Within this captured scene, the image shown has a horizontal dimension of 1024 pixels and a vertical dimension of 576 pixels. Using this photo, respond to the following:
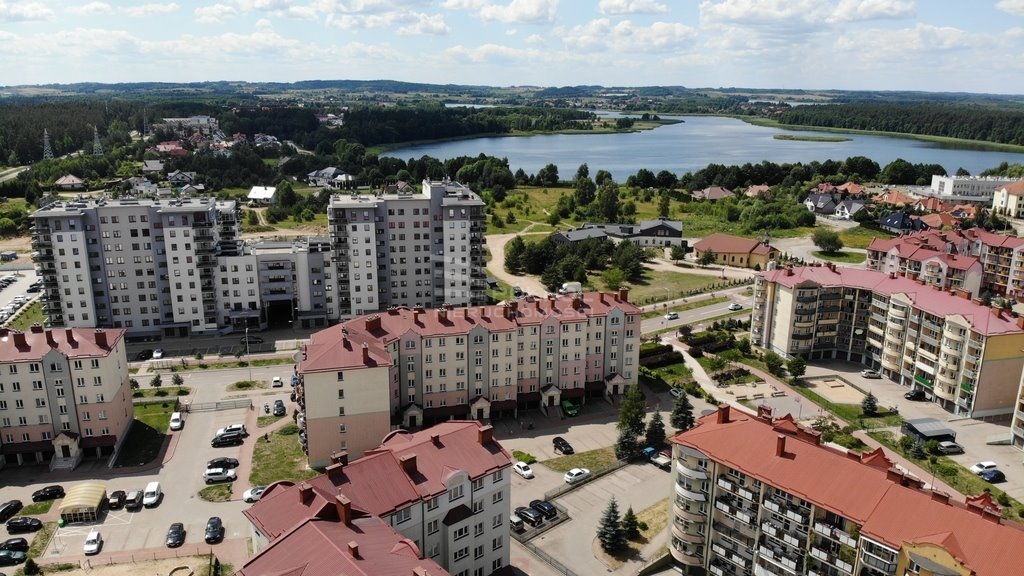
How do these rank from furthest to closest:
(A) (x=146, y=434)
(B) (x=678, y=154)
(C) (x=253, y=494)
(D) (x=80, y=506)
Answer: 1. (B) (x=678, y=154)
2. (A) (x=146, y=434)
3. (C) (x=253, y=494)
4. (D) (x=80, y=506)

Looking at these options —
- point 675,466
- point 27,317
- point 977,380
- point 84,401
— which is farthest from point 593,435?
point 27,317

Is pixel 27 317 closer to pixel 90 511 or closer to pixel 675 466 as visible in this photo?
pixel 90 511

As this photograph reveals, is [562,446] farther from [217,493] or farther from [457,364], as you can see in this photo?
[217,493]

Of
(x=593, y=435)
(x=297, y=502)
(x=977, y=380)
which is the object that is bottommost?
(x=593, y=435)

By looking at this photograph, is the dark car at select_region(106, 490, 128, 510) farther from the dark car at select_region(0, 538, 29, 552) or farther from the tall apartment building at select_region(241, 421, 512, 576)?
the tall apartment building at select_region(241, 421, 512, 576)

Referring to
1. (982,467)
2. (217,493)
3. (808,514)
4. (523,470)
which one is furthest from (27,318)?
(982,467)

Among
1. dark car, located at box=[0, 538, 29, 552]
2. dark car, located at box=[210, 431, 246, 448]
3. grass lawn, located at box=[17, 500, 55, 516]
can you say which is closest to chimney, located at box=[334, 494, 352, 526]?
dark car, located at box=[0, 538, 29, 552]
